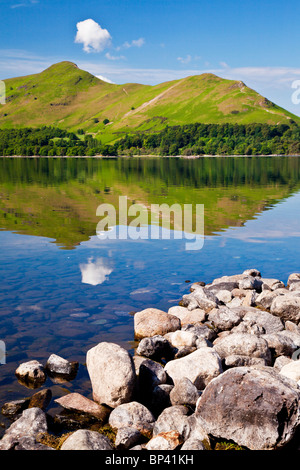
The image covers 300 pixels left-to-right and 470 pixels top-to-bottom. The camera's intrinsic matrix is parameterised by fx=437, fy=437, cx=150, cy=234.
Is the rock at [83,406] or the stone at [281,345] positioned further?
the stone at [281,345]

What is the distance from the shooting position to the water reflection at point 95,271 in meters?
26.8

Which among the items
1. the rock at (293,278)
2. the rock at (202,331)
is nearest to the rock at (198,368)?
the rock at (202,331)

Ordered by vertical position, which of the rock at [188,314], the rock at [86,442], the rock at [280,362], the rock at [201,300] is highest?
the rock at [201,300]

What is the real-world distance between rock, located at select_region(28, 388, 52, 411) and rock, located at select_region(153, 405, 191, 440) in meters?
3.84

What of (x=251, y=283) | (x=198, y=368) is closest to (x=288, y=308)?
(x=251, y=283)

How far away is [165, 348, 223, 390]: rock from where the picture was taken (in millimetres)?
15281

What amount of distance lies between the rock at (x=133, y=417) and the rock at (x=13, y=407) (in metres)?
2.93

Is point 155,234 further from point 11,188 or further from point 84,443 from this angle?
point 11,188

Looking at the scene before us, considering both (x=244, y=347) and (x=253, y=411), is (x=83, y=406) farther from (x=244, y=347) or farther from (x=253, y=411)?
(x=244, y=347)

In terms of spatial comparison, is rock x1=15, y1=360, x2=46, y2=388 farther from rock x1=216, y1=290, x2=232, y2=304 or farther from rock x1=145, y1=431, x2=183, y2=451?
rock x1=216, y1=290, x2=232, y2=304

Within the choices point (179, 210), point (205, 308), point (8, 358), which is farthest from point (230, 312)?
point (179, 210)

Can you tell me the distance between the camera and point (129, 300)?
23578mm

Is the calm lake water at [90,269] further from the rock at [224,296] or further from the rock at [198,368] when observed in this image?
the rock at [198,368]

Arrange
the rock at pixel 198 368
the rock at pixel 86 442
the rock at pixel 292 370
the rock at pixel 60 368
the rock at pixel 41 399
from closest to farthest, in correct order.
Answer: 1. the rock at pixel 86 442
2. the rock at pixel 41 399
3. the rock at pixel 292 370
4. the rock at pixel 198 368
5. the rock at pixel 60 368
